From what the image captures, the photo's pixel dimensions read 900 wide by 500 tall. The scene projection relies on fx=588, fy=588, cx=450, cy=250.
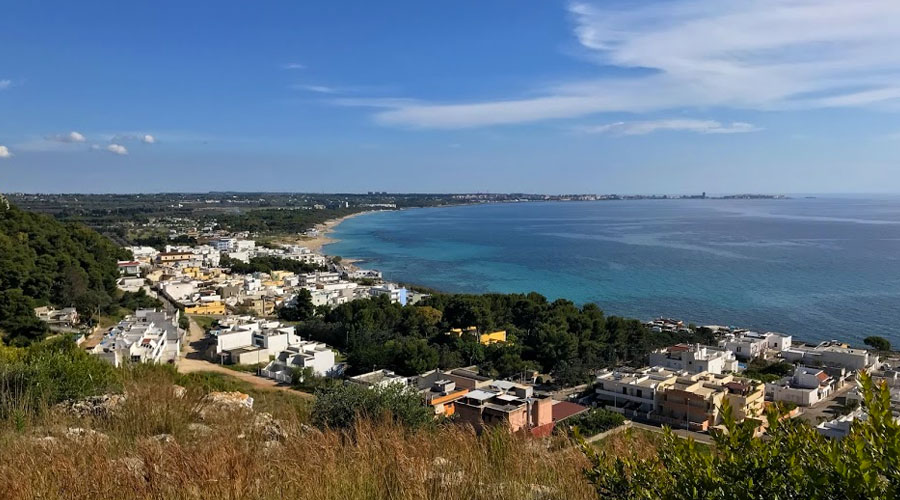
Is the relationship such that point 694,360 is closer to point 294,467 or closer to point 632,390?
point 632,390

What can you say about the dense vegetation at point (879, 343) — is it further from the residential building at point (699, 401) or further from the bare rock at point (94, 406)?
the bare rock at point (94, 406)

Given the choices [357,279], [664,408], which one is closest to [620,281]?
[357,279]

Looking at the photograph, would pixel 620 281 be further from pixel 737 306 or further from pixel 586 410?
pixel 586 410

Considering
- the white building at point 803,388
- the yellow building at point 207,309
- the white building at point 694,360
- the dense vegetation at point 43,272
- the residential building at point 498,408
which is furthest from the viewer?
the yellow building at point 207,309

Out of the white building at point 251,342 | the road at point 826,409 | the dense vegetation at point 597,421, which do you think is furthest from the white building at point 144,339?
the road at point 826,409

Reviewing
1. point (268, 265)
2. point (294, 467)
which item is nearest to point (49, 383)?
point (294, 467)

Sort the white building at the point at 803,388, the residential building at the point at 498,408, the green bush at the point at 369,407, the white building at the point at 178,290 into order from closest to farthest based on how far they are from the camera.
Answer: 1. the green bush at the point at 369,407
2. the residential building at the point at 498,408
3. the white building at the point at 803,388
4. the white building at the point at 178,290
